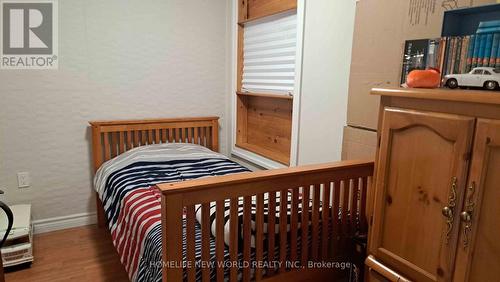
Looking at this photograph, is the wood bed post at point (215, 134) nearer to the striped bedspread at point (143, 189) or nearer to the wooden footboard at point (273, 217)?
the striped bedspread at point (143, 189)

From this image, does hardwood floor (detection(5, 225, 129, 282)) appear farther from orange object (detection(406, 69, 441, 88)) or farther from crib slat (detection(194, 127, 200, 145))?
orange object (detection(406, 69, 441, 88))

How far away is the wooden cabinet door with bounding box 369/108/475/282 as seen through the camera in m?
1.05

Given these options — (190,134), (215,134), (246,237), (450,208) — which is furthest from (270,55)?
(450,208)

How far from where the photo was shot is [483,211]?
987 mm

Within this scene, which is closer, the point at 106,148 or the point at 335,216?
the point at 335,216

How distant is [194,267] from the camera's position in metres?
1.30

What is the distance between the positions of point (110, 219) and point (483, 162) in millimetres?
2107

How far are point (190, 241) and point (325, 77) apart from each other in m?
1.38

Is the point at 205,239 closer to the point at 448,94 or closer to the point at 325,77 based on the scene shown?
the point at 448,94

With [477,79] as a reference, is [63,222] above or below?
below

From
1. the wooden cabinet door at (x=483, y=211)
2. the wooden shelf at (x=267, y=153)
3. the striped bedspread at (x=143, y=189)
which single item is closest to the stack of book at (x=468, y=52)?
the wooden cabinet door at (x=483, y=211)

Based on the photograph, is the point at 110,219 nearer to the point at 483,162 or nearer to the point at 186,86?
the point at 186,86

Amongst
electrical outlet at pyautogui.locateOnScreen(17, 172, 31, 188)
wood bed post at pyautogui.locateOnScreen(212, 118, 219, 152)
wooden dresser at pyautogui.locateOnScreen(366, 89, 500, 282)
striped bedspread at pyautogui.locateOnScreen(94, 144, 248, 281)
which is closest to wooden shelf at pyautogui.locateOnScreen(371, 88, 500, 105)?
wooden dresser at pyautogui.locateOnScreen(366, 89, 500, 282)

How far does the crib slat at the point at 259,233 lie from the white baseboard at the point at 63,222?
2133 millimetres
